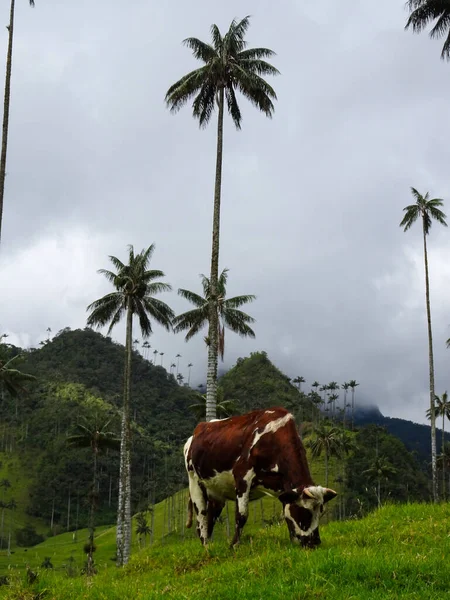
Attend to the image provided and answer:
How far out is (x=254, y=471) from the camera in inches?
454

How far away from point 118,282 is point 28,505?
11472 cm

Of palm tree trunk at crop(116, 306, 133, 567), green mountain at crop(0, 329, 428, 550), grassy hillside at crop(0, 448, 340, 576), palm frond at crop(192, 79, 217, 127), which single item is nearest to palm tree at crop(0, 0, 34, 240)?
palm frond at crop(192, 79, 217, 127)

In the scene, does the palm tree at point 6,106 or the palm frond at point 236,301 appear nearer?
the palm tree at point 6,106

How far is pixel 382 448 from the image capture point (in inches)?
4606

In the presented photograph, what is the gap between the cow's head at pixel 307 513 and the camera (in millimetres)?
10547

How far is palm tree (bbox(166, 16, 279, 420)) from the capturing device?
28594 mm

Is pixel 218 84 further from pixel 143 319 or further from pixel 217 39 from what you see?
pixel 143 319

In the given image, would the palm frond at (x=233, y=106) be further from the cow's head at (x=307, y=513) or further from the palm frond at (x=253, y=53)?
the cow's head at (x=307, y=513)

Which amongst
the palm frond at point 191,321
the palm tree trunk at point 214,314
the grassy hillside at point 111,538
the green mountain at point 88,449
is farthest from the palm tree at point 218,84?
the green mountain at point 88,449

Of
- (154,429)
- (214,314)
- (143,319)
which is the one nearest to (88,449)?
(154,429)

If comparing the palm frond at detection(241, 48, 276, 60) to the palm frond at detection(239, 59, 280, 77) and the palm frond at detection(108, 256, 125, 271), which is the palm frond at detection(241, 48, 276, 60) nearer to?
the palm frond at detection(239, 59, 280, 77)

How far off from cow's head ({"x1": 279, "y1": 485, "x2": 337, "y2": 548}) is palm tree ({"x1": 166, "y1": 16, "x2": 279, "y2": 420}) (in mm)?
17510

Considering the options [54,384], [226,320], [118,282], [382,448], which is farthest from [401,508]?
Answer: [54,384]

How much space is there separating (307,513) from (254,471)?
1350 mm
